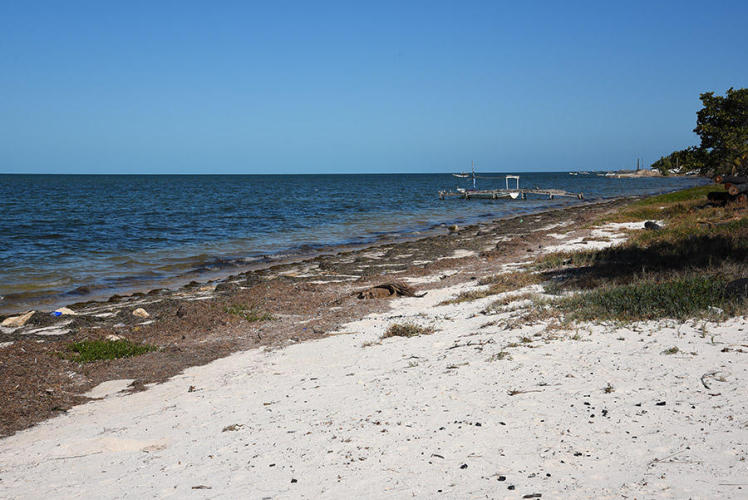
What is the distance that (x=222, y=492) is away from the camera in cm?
441

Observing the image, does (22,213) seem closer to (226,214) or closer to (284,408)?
A: (226,214)

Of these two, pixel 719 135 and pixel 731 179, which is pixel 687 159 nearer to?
pixel 719 135

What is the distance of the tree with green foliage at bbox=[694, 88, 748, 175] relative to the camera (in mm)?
18438

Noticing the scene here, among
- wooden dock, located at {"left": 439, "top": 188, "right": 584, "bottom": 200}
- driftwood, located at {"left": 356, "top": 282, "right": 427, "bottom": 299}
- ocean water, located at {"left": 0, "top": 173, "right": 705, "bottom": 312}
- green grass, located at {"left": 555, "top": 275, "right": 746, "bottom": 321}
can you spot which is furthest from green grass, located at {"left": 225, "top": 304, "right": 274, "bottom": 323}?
wooden dock, located at {"left": 439, "top": 188, "right": 584, "bottom": 200}

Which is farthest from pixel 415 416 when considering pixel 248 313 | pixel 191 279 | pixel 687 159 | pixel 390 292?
pixel 687 159

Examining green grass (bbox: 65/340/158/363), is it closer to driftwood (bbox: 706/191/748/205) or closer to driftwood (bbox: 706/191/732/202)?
driftwood (bbox: 706/191/748/205)

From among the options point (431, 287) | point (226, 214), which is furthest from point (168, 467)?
point (226, 214)

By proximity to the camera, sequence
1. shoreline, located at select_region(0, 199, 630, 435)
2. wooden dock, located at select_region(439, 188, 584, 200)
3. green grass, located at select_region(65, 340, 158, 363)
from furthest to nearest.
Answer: wooden dock, located at select_region(439, 188, 584, 200) → green grass, located at select_region(65, 340, 158, 363) → shoreline, located at select_region(0, 199, 630, 435)

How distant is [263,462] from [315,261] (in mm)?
17280

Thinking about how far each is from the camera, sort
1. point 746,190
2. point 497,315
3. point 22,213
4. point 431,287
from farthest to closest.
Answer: point 22,213, point 746,190, point 431,287, point 497,315

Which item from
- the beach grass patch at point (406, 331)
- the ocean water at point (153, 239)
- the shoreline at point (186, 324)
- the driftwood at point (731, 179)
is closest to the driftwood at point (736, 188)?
the driftwood at point (731, 179)

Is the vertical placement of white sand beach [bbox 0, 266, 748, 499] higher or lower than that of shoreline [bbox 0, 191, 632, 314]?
higher

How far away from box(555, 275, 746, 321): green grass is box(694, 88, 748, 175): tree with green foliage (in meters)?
12.5

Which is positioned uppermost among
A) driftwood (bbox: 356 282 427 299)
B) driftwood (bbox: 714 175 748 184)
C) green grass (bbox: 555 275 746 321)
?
driftwood (bbox: 714 175 748 184)
